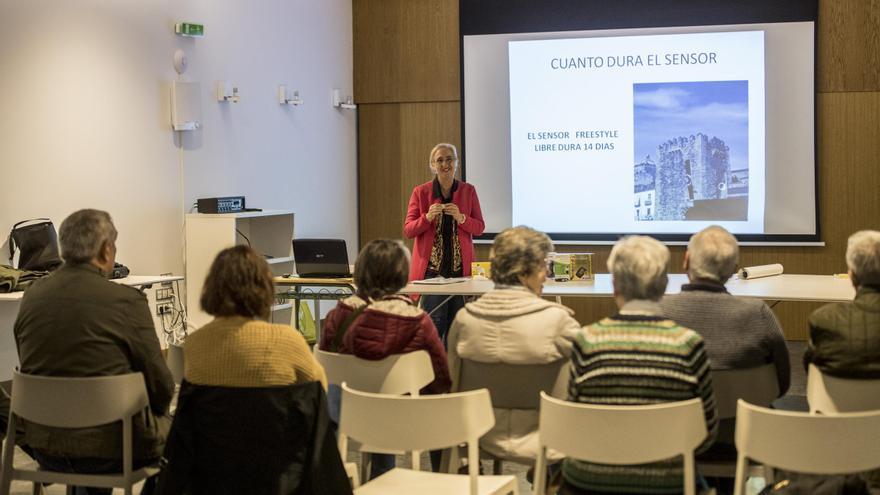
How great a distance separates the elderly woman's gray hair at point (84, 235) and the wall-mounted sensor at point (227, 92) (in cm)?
387

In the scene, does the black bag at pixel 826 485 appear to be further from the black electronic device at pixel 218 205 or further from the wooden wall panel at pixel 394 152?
the wooden wall panel at pixel 394 152

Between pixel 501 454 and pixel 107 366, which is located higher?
pixel 107 366

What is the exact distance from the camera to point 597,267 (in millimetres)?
8602

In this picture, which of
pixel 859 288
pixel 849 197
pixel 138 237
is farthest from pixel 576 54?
pixel 859 288

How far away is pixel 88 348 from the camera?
10.4 feet

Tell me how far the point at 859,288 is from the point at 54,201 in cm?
443

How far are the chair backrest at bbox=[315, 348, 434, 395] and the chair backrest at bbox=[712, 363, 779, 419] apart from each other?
0.94m

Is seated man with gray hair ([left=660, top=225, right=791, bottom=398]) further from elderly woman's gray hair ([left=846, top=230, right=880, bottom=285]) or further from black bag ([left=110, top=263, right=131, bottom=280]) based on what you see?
black bag ([left=110, top=263, right=131, bottom=280])

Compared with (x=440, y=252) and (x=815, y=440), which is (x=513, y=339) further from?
(x=440, y=252)

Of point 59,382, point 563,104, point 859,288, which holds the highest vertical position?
point 563,104

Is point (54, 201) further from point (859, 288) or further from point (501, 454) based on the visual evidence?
point (859, 288)

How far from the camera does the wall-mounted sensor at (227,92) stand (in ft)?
23.4

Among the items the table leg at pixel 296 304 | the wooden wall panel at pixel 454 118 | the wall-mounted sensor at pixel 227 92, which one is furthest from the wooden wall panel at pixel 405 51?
the table leg at pixel 296 304

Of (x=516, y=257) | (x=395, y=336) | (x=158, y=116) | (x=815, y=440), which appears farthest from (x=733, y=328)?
(x=158, y=116)
